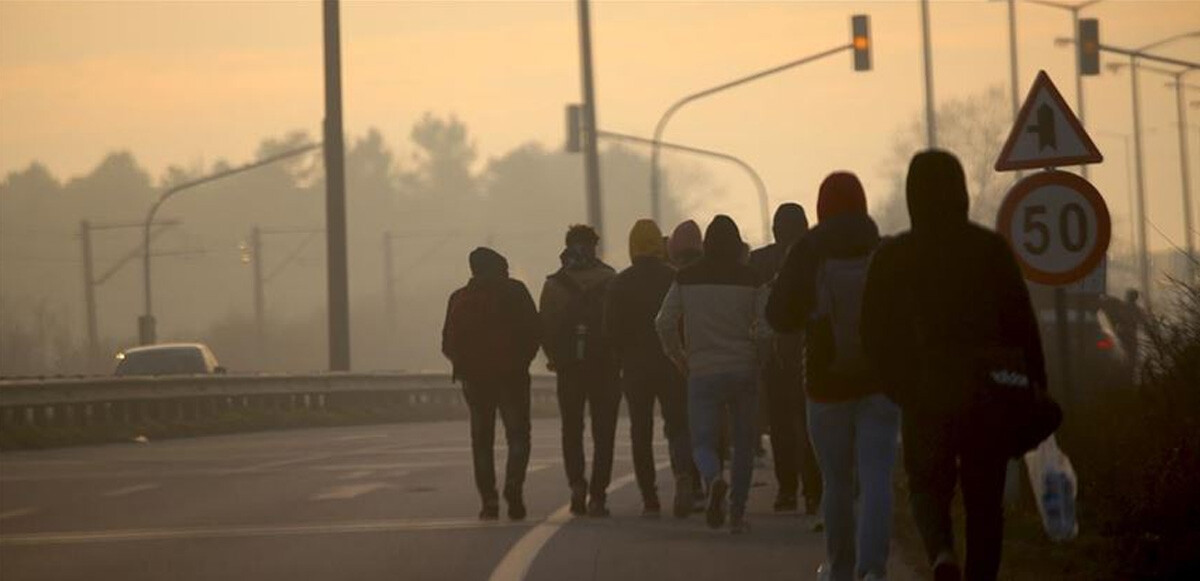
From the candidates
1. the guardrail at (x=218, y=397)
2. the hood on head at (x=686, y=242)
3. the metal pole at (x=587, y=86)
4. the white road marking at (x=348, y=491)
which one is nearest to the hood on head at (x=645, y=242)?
the hood on head at (x=686, y=242)

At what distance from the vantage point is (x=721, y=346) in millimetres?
16453

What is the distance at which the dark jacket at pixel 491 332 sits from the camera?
18578 millimetres

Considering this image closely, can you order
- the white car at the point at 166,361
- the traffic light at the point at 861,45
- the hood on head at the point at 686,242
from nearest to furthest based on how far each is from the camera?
the hood on head at the point at 686,242 → the traffic light at the point at 861,45 → the white car at the point at 166,361

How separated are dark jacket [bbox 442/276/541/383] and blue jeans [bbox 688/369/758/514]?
221cm

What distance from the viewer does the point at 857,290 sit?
1183 cm

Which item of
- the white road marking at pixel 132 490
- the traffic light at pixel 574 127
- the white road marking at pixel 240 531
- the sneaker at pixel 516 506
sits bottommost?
the white road marking at pixel 132 490

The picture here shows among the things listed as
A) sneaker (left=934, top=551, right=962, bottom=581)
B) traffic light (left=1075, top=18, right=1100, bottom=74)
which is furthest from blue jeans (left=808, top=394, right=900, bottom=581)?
traffic light (left=1075, top=18, right=1100, bottom=74)

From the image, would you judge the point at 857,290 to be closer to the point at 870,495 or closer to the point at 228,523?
the point at 870,495

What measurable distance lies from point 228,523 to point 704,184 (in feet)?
554

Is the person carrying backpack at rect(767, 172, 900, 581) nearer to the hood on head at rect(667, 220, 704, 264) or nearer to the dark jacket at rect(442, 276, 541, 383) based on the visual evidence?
the hood on head at rect(667, 220, 704, 264)

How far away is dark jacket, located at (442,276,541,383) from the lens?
1858 cm

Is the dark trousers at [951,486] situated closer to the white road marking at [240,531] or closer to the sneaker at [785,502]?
the white road marking at [240,531]

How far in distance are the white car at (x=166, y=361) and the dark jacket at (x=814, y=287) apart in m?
38.9

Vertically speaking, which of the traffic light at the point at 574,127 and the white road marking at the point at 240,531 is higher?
the traffic light at the point at 574,127
